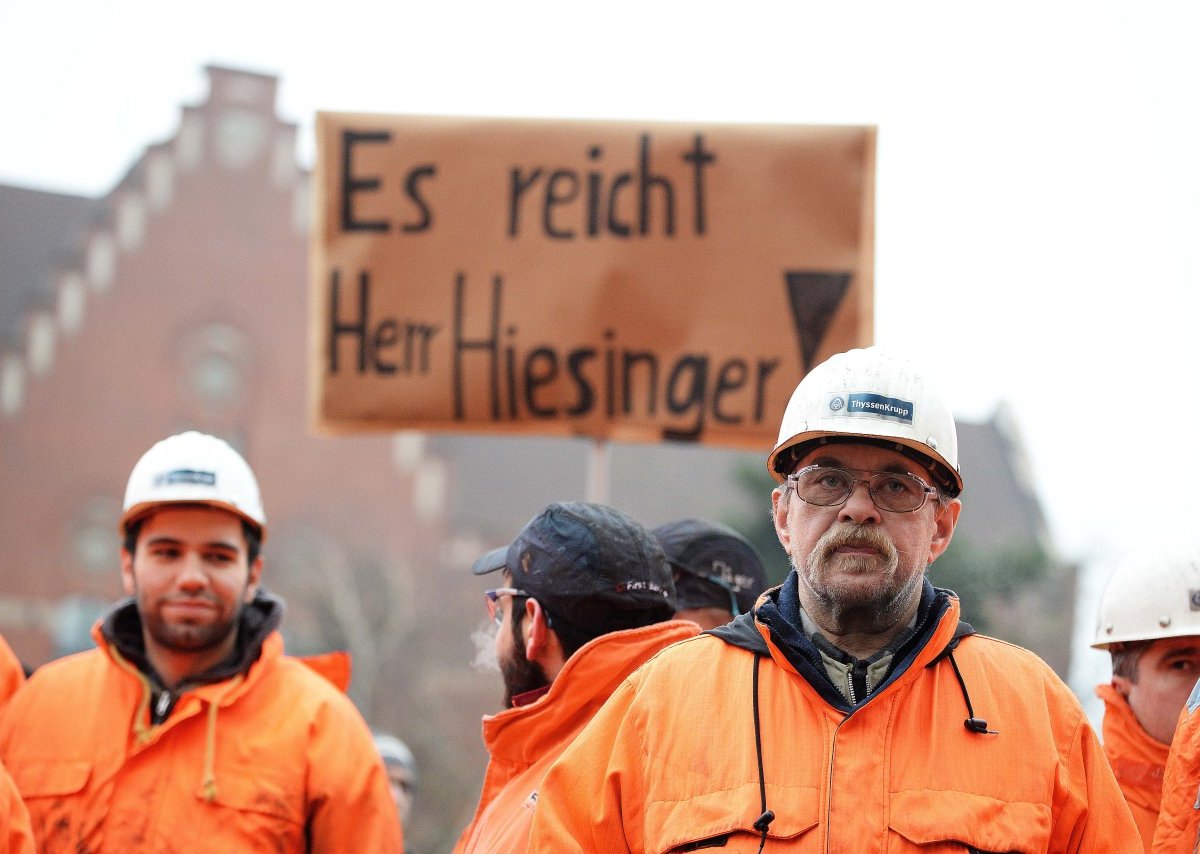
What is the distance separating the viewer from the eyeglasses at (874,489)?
2.93 m

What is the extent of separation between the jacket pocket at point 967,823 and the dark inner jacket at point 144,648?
2303 millimetres

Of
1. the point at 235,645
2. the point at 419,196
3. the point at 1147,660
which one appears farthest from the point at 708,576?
the point at 419,196

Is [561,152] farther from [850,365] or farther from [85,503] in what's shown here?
[85,503]

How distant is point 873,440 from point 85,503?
90.1ft

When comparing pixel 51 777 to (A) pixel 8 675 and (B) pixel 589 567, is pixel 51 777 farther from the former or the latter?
(B) pixel 589 567

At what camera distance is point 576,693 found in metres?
3.38

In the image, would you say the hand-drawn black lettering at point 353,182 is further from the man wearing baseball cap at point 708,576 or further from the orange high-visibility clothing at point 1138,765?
the orange high-visibility clothing at point 1138,765

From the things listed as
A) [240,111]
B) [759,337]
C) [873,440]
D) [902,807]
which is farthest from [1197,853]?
[240,111]

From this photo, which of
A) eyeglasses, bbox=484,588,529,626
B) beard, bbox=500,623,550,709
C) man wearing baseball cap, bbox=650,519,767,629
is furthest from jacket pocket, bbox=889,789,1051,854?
man wearing baseball cap, bbox=650,519,767,629

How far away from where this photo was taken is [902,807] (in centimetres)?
265

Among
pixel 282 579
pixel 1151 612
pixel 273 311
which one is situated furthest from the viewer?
pixel 273 311

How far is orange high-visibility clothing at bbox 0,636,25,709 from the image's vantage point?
4605mm

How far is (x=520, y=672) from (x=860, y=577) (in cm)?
102

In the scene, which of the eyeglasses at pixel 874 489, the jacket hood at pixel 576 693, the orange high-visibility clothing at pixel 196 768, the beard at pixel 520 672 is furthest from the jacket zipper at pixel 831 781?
the orange high-visibility clothing at pixel 196 768
